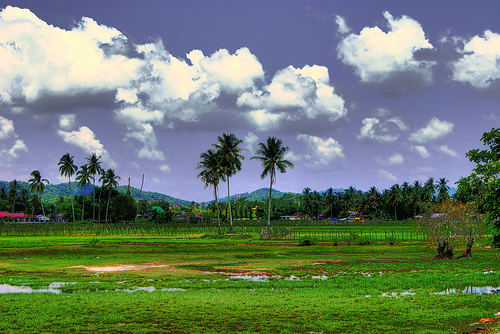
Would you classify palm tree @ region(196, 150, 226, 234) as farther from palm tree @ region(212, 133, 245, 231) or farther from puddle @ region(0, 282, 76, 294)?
puddle @ region(0, 282, 76, 294)

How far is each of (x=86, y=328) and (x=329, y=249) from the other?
142 feet

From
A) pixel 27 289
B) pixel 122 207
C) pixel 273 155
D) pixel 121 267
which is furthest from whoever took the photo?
pixel 122 207

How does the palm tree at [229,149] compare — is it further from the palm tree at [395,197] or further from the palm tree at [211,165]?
the palm tree at [395,197]

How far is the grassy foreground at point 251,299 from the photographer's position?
49.0 feet

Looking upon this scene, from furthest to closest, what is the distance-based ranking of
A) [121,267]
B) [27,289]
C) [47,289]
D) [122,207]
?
[122,207] → [121,267] → [27,289] → [47,289]

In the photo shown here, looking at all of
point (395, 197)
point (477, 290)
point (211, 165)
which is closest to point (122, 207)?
point (211, 165)

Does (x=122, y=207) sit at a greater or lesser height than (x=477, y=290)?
greater

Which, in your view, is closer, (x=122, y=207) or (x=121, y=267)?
(x=121, y=267)

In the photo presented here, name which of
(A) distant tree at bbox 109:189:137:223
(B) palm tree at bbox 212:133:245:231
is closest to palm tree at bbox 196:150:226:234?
(B) palm tree at bbox 212:133:245:231

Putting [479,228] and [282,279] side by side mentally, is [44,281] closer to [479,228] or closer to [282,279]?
[282,279]

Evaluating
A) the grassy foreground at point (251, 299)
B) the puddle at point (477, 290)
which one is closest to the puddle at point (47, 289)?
the grassy foreground at point (251, 299)

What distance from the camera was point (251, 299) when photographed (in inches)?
789

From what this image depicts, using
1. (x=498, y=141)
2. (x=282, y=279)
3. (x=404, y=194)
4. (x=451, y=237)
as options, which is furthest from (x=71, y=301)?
(x=404, y=194)

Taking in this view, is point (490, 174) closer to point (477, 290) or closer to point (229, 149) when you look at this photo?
point (477, 290)
